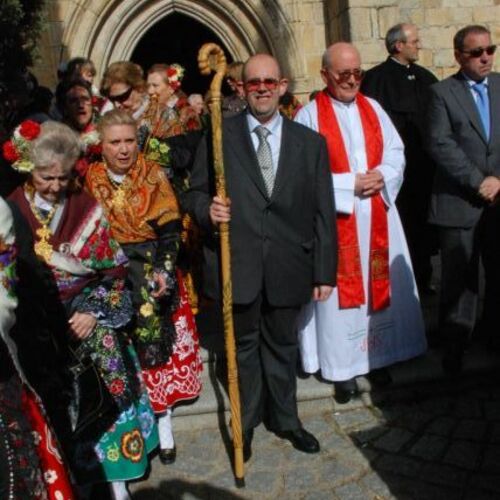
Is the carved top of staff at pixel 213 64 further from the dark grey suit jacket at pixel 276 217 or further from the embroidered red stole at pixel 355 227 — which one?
the embroidered red stole at pixel 355 227

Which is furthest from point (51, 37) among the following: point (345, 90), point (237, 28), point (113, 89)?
point (345, 90)

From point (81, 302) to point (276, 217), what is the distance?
1045mm

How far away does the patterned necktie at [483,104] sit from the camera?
397 centimetres

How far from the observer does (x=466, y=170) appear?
152 inches

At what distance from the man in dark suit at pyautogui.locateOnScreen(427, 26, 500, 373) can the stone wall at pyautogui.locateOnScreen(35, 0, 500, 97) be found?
13.9ft

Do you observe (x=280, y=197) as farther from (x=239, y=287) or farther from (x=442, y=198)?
(x=442, y=198)

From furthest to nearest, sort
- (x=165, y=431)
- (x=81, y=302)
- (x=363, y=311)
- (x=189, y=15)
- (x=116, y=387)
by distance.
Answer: (x=189, y=15)
(x=363, y=311)
(x=165, y=431)
(x=116, y=387)
(x=81, y=302)

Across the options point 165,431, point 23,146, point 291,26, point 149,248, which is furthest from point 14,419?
point 291,26

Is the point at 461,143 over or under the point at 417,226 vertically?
over

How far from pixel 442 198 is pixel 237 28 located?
6446 millimetres

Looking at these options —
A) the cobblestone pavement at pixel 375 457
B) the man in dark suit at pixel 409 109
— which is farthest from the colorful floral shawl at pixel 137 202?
the man in dark suit at pixel 409 109

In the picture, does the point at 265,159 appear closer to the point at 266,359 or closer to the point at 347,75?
the point at 347,75

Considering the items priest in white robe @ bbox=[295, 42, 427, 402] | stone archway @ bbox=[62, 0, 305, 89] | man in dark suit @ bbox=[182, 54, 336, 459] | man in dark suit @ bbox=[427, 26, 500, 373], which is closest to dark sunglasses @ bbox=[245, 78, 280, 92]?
man in dark suit @ bbox=[182, 54, 336, 459]

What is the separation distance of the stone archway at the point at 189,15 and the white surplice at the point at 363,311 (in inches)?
214
